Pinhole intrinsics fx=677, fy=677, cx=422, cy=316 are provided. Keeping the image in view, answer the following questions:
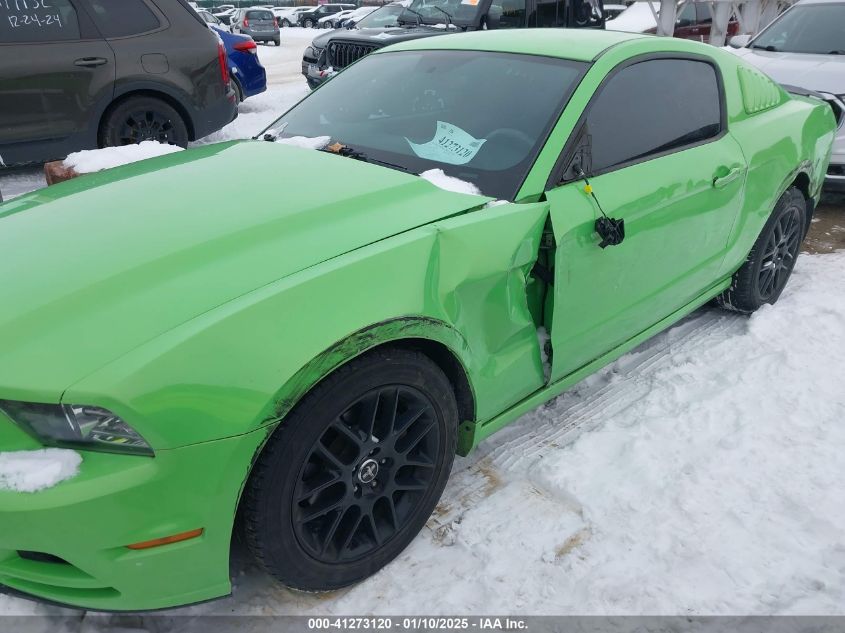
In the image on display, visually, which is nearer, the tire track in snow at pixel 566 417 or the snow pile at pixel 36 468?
the snow pile at pixel 36 468

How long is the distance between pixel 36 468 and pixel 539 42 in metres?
2.49

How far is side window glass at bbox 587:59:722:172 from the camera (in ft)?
8.66

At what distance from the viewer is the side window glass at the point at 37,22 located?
17.5ft

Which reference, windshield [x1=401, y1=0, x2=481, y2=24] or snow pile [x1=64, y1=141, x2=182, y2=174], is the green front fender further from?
windshield [x1=401, y1=0, x2=481, y2=24]

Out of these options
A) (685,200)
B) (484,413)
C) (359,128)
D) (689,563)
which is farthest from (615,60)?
(689,563)

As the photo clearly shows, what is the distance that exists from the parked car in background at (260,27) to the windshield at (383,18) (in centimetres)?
1516

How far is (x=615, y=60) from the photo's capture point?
8.97 ft

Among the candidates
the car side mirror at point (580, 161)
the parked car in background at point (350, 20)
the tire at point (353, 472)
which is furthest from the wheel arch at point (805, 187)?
the parked car in background at point (350, 20)

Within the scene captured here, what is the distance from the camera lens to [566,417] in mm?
2994

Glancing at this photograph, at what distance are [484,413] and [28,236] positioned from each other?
5.14 feet

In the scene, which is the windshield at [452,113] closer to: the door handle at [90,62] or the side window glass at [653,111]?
the side window glass at [653,111]

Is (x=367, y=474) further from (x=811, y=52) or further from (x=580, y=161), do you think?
(x=811, y=52)

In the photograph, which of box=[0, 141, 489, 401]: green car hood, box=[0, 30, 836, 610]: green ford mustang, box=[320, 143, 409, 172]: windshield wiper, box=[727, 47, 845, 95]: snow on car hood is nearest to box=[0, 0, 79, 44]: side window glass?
box=[0, 30, 836, 610]: green ford mustang

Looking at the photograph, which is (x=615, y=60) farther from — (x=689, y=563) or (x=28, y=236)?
(x=28, y=236)
